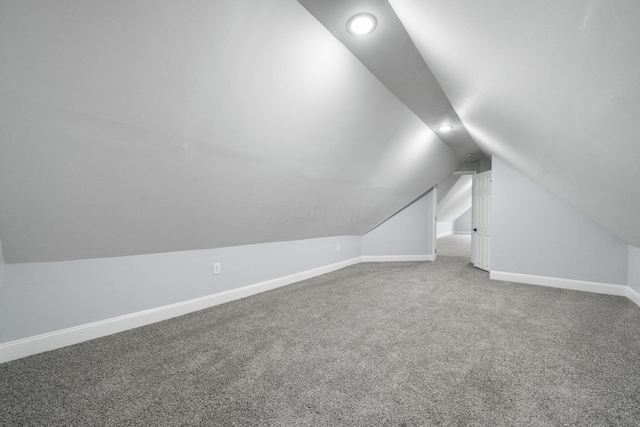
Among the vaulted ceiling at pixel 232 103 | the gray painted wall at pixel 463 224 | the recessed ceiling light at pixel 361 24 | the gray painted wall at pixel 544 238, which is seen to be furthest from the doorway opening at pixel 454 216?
the recessed ceiling light at pixel 361 24

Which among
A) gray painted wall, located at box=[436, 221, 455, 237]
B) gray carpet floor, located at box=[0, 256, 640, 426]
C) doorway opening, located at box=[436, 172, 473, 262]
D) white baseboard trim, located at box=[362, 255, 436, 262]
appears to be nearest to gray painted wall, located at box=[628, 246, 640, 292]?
gray carpet floor, located at box=[0, 256, 640, 426]

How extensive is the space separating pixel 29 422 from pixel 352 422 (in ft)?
5.51

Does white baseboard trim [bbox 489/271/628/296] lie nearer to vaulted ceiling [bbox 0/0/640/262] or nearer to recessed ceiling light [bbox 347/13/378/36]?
vaulted ceiling [bbox 0/0/640/262]

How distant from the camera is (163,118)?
1.76 meters

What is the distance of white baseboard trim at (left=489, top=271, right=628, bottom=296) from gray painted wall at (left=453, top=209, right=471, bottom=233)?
9.50 meters

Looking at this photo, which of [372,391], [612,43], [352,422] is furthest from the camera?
[372,391]

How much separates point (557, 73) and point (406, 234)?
5.39 m

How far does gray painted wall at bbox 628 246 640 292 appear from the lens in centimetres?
335

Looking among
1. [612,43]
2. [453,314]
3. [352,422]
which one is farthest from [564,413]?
[612,43]

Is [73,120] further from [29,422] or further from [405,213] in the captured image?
[405,213]

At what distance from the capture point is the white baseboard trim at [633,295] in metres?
3.30

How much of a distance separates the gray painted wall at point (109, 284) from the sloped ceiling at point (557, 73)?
304cm

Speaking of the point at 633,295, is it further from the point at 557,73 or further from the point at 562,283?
the point at 557,73

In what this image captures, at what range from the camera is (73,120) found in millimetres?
1541
